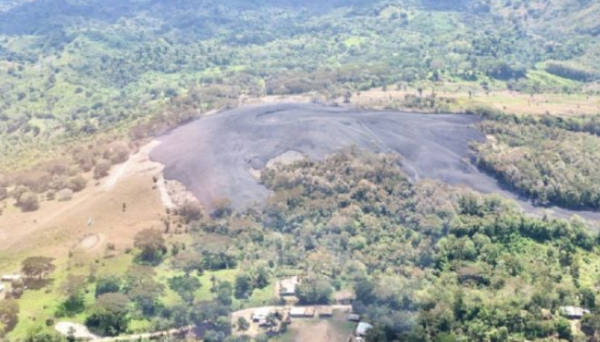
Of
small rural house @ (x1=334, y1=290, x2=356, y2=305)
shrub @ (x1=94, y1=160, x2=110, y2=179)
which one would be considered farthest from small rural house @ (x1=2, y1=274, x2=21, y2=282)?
small rural house @ (x1=334, y1=290, x2=356, y2=305)

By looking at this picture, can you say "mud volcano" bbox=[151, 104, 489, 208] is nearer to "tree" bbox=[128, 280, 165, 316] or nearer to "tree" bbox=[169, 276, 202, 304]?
"tree" bbox=[169, 276, 202, 304]

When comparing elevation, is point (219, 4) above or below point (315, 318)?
above

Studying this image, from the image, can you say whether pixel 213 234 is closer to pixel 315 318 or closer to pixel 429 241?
pixel 315 318

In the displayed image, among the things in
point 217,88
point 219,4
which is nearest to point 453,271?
point 217,88

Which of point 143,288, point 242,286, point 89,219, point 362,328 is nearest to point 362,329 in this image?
point 362,328

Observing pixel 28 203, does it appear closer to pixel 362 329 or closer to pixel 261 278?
pixel 261 278

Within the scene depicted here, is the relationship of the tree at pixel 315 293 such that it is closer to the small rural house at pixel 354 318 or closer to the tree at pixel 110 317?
the small rural house at pixel 354 318
